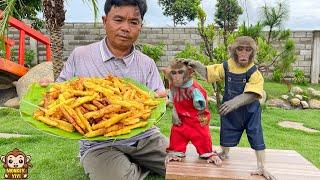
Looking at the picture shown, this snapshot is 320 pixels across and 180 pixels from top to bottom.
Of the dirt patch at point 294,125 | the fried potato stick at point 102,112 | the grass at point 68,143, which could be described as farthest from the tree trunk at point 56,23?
the fried potato stick at point 102,112

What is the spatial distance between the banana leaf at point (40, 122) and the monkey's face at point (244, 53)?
1.94 ft

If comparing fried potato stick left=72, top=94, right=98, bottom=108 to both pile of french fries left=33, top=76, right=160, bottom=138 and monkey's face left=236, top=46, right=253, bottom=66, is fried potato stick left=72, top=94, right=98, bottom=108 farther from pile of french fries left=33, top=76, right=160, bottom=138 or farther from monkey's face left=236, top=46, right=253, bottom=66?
monkey's face left=236, top=46, right=253, bottom=66

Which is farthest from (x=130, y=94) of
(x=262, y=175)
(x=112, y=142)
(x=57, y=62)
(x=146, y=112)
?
(x=57, y=62)

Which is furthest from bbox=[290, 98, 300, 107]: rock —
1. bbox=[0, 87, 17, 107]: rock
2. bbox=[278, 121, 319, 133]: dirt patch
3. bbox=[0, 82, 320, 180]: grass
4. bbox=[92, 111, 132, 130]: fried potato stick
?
bbox=[92, 111, 132, 130]: fried potato stick

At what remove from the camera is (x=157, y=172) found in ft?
14.8

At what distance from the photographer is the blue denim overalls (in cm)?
332

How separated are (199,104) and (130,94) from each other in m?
0.49

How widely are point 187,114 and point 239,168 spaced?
54 cm

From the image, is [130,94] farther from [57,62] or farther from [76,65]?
[57,62]

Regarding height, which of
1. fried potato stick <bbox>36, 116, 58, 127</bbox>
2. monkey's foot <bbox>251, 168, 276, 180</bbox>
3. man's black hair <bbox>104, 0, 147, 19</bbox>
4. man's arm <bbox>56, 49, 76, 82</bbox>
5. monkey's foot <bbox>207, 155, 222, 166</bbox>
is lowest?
monkey's foot <bbox>251, 168, 276, 180</bbox>

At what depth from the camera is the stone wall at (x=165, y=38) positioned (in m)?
15.7

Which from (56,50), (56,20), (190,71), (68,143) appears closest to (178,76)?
(190,71)

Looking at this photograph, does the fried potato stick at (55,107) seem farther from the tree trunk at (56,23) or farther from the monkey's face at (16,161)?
the tree trunk at (56,23)

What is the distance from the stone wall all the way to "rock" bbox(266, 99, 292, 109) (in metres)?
4.11
